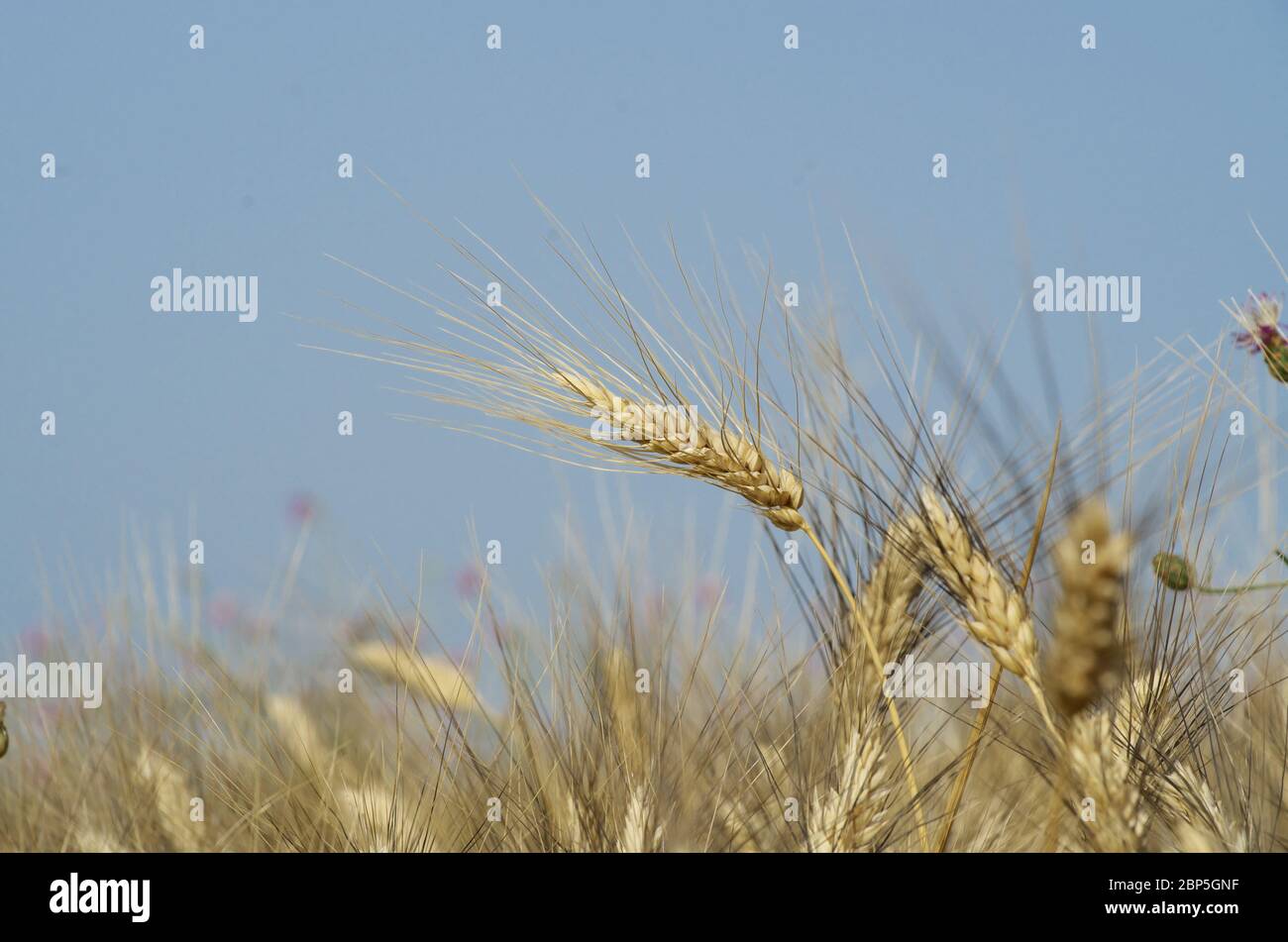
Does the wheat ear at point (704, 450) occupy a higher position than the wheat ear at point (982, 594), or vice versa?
the wheat ear at point (704, 450)

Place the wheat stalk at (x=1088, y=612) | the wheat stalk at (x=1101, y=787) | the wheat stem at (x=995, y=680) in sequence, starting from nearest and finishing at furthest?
the wheat stalk at (x=1088, y=612)
the wheat stalk at (x=1101, y=787)
the wheat stem at (x=995, y=680)

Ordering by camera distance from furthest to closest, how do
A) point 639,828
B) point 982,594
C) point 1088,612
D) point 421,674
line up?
point 421,674
point 639,828
point 982,594
point 1088,612

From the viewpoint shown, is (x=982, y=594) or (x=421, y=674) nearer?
(x=982, y=594)

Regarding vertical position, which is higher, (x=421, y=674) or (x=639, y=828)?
(x=421, y=674)

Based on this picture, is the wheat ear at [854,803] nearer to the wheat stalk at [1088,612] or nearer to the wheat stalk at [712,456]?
the wheat stalk at [712,456]

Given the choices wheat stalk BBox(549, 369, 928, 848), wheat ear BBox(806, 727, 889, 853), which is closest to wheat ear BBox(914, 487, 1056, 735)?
wheat stalk BBox(549, 369, 928, 848)

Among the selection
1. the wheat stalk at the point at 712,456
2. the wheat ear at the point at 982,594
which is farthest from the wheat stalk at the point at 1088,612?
the wheat stalk at the point at 712,456

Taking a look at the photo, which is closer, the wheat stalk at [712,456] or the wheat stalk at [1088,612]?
the wheat stalk at [1088,612]

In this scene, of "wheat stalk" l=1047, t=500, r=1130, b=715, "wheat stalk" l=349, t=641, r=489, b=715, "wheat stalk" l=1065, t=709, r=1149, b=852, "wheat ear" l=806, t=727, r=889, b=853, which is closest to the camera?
"wheat stalk" l=1047, t=500, r=1130, b=715

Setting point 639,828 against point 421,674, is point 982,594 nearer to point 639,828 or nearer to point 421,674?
point 639,828

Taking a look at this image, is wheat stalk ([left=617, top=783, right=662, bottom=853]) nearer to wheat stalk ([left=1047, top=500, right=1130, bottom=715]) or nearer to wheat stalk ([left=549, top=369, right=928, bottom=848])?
wheat stalk ([left=549, top=369, right=928, bottom=848])


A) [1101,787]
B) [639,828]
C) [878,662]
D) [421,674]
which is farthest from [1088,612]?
[421,674]
